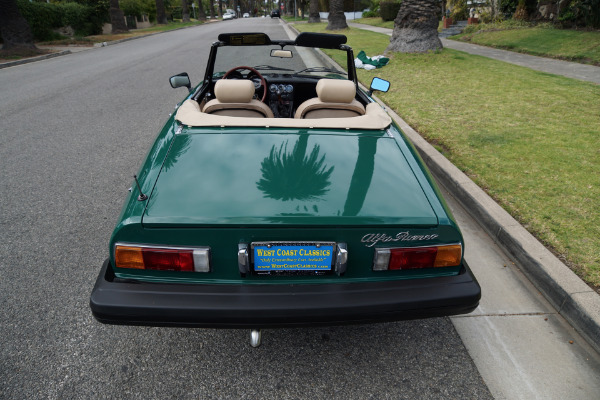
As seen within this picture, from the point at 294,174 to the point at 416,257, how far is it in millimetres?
740

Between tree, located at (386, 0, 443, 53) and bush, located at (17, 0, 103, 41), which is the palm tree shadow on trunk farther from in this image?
bush, located at (17, 0, 103, 41)

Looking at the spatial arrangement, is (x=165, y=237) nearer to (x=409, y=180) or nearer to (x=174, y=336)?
(x=174, y=336)

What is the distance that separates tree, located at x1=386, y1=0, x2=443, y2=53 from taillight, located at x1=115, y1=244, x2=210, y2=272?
37.9 ft

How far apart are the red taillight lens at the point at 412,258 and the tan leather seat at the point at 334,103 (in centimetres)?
141

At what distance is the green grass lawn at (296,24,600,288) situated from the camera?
322 cm

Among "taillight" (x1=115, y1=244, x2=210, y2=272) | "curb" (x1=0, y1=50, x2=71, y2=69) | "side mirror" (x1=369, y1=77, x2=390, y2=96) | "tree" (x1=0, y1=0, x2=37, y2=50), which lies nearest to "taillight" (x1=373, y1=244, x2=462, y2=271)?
"taillight" (x1=115, y1=244, x2=210, y2=272)

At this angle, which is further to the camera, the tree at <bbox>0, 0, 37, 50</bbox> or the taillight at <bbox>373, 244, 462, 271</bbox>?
the tree at <bbox>0, 0, 37, 50</bbox>


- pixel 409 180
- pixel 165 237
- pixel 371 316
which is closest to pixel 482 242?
pixel 409 180

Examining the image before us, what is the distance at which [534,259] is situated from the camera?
2.76 m

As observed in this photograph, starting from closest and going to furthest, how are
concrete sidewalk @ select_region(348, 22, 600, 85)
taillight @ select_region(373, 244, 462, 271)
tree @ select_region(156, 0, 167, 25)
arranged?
taillight @ select_region(373, 244, 462, 271) < concrete sidewalk @ select_region(348, 22, 600, 85) < tree @ select_region(156, 0, 167, 25)

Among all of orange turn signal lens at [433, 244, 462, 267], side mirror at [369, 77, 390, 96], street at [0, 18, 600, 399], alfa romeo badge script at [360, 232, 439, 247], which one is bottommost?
street at [0, 18, 600, 399]

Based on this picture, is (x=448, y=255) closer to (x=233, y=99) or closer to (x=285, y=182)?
(x=285, y=182)

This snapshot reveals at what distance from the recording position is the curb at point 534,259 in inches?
91.0

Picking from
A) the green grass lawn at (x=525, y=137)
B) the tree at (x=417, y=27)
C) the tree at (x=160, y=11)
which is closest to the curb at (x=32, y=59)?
the green grass lawn at (x=525, y=137)
